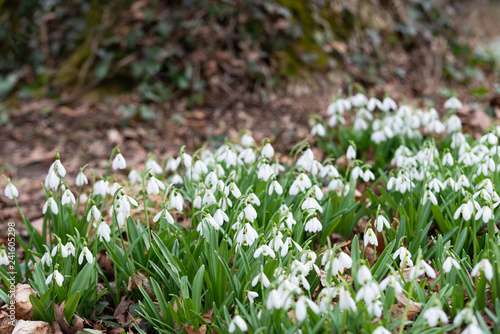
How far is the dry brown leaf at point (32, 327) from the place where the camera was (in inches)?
70.5

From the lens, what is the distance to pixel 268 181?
7.48 ft

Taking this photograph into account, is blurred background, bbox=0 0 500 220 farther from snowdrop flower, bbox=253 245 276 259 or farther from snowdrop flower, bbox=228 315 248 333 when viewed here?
snowdrop flower, bbox=228 315 248 333

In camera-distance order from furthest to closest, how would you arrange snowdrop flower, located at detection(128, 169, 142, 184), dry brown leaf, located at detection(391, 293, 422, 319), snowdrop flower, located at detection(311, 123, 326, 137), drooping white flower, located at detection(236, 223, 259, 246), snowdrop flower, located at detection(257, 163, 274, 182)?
snowdrop flower, located at detection(311, 123, 326, 137) → snowdrop flower, located at detection(128, 169, 142, 184) → snowdrop flower, located at detection(257, 163, 274, 182) → drooping white flower, located at detection(236, 223, 259, 246) → dry brown leaf, located at detection(391, 293, 422, 319)

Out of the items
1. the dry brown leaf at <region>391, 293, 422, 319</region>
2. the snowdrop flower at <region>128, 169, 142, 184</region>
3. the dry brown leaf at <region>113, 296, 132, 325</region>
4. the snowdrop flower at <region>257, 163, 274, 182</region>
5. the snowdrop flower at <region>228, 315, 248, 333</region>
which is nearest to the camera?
the snowdrop flower at <region>228, 315, 248, 333</region>

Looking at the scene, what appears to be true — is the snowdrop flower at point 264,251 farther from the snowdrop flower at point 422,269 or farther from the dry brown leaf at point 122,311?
the dry brown leaf at point 122,311

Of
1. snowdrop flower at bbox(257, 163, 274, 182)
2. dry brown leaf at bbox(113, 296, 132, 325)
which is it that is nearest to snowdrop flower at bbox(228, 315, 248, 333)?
dry brown leaf at bbox(113, 296, 132, 325)

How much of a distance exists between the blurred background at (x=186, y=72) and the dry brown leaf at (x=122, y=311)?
2.32 m

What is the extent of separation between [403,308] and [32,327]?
1.48 meters

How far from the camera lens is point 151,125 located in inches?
184

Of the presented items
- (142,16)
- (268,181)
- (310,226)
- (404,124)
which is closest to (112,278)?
(268,181)

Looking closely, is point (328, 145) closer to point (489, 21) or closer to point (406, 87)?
point (406, 87)

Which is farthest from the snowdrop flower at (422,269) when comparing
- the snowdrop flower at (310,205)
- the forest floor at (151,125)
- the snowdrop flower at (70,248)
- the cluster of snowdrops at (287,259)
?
the forest floor at (151,125)

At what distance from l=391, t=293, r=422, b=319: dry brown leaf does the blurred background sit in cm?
266

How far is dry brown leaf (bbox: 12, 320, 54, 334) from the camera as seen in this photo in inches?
70.5
